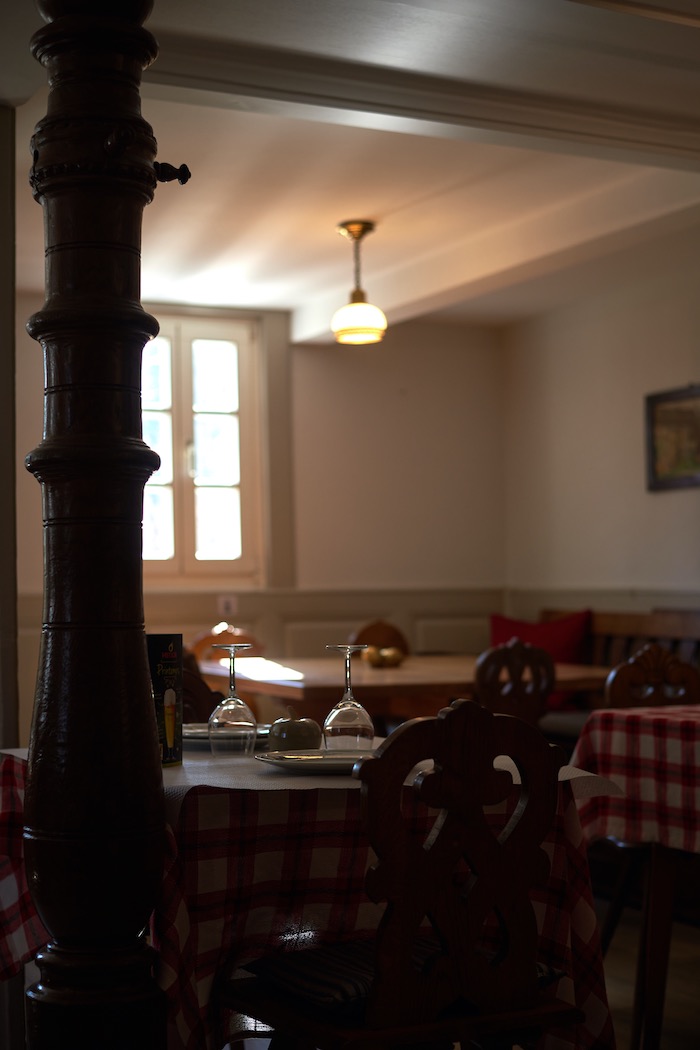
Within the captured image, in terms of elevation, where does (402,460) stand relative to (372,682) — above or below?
above

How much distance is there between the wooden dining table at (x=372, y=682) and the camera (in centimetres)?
462

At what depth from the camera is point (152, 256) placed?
6016 mm

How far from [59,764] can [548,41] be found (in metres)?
2.44

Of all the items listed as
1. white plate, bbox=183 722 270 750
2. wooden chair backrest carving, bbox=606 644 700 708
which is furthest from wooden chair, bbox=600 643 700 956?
white plate, bbox=183 722 270 750

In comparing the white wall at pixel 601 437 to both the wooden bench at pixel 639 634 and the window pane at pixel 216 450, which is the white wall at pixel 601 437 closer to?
the wooden bench at pixel 639 634

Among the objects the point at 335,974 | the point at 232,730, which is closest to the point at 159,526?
the point at 232,730

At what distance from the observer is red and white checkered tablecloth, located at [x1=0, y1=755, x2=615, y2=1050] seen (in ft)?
6.04

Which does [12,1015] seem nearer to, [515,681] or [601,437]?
[515,681]

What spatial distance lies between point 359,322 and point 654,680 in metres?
2.44

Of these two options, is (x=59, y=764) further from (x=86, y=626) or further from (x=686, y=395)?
(x=686, y=395)

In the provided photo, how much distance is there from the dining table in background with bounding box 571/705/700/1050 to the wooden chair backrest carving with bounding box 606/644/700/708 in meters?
0.41

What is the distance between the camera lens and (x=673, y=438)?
6121 millimetres

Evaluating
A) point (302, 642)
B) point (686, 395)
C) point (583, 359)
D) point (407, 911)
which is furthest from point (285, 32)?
point (302, 642)

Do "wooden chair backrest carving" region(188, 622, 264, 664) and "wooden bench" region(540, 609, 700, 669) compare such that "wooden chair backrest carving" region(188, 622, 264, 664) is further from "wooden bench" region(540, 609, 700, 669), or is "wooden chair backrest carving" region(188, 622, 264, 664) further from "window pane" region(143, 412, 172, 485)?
"wooden bench" region(540, 609, 700, 669)
